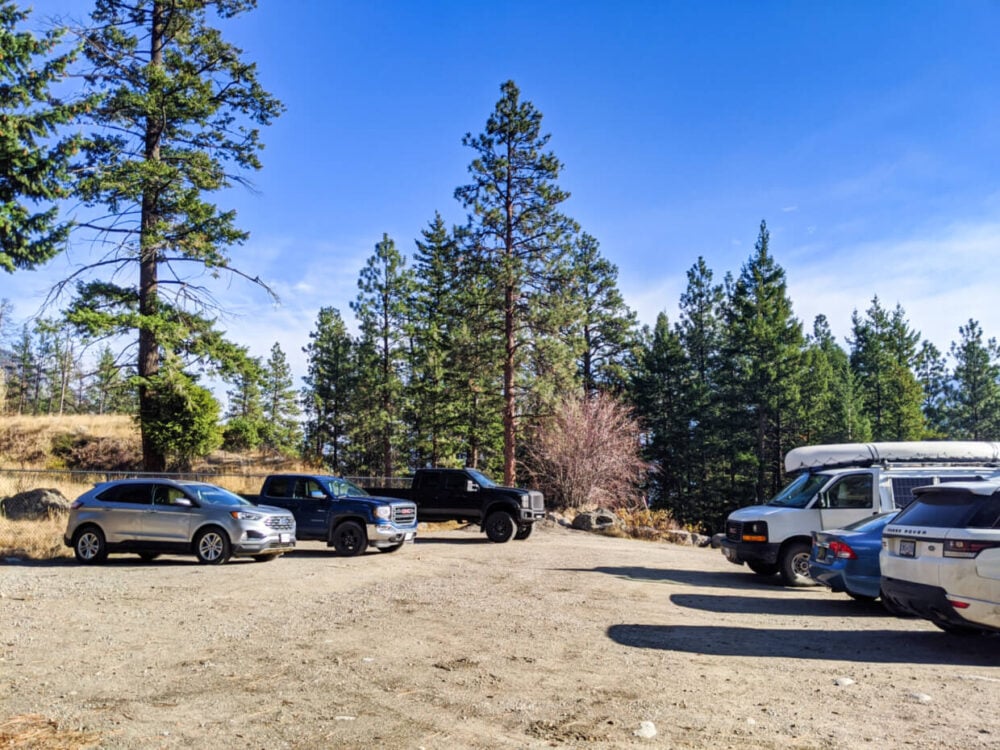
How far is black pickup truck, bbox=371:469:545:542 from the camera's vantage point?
63.4 feet

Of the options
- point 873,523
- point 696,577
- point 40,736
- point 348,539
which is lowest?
point 696,577

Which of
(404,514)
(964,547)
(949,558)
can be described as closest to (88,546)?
(404,514)

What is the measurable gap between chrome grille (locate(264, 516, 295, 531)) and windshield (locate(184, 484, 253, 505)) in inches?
31.1

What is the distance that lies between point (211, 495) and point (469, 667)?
9.71 m

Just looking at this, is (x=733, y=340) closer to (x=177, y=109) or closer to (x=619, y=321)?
(x=619, y=321)

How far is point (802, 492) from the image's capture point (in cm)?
1323

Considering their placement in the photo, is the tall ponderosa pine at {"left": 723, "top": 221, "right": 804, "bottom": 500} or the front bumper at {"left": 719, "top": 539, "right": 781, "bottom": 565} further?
the tall ponderosa pine at {"left": 723, "top": 221, "right": 804, "bottom": 500}

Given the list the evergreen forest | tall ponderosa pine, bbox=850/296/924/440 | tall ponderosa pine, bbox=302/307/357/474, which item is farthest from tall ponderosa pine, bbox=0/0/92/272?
tall ponderosa pine, bbox=850/296/924/440

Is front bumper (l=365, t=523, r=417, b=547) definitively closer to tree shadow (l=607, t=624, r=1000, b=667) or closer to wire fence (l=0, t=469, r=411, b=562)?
wire fence (l=0, t=469, r=411, b=562)

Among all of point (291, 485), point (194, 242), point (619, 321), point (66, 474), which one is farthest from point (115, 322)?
point (619, 321)

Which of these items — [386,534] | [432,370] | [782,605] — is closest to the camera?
[782,605]

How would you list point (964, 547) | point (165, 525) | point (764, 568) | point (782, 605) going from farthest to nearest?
point (165, 525) → point (764, 568) → point (782, 605) → point (964, 547)

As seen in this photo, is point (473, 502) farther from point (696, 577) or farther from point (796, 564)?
point (796, 564)

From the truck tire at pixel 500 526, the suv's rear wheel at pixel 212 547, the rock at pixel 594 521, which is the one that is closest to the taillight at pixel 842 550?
the truck tire at pixel 500 526
